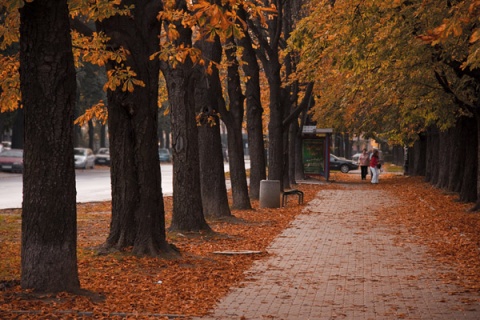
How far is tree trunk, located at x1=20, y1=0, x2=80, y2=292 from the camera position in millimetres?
10078

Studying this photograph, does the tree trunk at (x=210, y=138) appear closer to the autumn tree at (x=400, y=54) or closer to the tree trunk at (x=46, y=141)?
the autumn tree at (x=400, y=54)

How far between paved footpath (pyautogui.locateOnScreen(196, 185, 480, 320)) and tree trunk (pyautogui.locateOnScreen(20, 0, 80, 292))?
5.96ft

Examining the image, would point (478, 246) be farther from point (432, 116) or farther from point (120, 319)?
point (432, 116)

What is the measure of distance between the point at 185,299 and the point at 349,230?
1019 centimetres

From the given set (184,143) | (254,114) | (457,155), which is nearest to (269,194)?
(254,114)

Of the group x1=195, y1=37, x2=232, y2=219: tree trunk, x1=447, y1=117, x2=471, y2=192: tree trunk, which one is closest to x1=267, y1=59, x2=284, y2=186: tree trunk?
x1=447, y1=117, x2=471, y2=192: tree trunk

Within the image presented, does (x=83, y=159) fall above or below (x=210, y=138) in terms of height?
below

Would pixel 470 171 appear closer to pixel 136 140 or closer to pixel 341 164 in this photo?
pixel 136 140

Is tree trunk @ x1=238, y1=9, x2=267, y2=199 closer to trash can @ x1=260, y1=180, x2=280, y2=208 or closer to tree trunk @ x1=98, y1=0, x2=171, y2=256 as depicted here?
trash can @ x1=260, y1=180, x2=280, y2=208

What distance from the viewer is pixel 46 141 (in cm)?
1009

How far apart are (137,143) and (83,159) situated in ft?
177

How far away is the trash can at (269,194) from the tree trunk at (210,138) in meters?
5.10

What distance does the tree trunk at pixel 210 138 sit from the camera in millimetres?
21625

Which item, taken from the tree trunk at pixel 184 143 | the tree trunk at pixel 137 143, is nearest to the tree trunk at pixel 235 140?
the tree trunk at pixel 184 143
